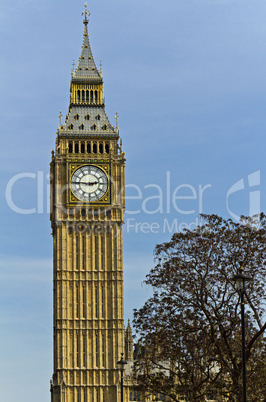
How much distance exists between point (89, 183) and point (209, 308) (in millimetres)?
56222

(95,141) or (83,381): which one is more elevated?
(95,141)

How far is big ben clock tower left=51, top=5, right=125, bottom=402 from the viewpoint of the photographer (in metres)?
103

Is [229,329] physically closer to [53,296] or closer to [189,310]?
[189,310]

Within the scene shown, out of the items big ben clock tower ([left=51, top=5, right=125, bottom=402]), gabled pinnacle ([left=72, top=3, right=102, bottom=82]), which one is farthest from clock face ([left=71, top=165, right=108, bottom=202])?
gabled pinnacle ([left=72, top=3, right=102, bottom=82])

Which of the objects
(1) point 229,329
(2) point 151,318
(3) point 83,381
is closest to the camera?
(1) point 229,329

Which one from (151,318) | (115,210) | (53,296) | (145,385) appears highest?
(115,210)

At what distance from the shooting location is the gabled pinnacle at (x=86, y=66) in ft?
369

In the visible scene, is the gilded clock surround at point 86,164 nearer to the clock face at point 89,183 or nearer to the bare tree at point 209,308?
the clock face at point 89,183

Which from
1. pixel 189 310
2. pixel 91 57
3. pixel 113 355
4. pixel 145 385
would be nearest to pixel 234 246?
pixel 189 310

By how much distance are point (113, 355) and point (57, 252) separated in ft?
42.2

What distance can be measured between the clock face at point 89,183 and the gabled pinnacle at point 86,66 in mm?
11813

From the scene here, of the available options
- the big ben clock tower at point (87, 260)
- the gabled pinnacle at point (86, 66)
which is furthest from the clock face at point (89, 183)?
the gabled pinnacle at point (86, 66)

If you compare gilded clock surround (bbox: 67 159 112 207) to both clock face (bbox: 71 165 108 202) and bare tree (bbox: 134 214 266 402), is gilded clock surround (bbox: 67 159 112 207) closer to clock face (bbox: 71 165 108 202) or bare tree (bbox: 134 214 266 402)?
clock face (bbox: 71 165 108 202)

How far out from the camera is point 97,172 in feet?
352
